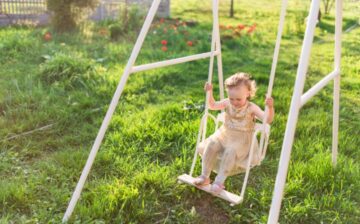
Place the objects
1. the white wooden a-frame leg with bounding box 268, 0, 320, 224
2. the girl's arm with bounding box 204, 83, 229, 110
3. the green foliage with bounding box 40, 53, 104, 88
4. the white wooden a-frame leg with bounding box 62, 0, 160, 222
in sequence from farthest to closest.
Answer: the green foliage with bounding box 40, 53, 104, 88
the girl's arm with bounding box 204, 83, 229, 110
the white wooden a-frame leg with bounding box 62, 0, 160, 222
the white wooden a-frame leg with bounding box 268, 0, 320, 224

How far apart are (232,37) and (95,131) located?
14.8ft

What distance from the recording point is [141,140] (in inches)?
146

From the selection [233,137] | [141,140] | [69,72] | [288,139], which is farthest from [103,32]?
[288,139]

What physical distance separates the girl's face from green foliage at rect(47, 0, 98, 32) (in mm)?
5590

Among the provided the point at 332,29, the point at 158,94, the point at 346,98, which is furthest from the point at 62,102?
the point at 332,29

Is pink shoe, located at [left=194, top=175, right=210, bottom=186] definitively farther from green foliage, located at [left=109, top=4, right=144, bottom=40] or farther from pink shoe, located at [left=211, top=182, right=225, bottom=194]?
green foliage, located at [left=109, top=4, right=144, bottom=40]

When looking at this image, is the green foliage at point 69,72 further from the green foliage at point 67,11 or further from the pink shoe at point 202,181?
the green foliage at point 67,11

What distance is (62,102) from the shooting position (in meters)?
4.49

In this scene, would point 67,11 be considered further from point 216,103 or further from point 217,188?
point 217,188

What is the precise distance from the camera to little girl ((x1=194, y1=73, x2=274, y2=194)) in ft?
9.20

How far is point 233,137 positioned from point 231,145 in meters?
0.08

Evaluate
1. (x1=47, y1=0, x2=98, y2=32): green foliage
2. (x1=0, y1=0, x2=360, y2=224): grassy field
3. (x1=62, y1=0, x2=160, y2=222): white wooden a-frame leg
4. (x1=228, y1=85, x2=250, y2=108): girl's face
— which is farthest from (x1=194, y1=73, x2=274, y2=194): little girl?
(x1=47, y1=0, x2=98, y2=32): green foliage

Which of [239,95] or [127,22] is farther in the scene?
[127,22]

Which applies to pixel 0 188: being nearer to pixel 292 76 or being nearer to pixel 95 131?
pixel 95 131
